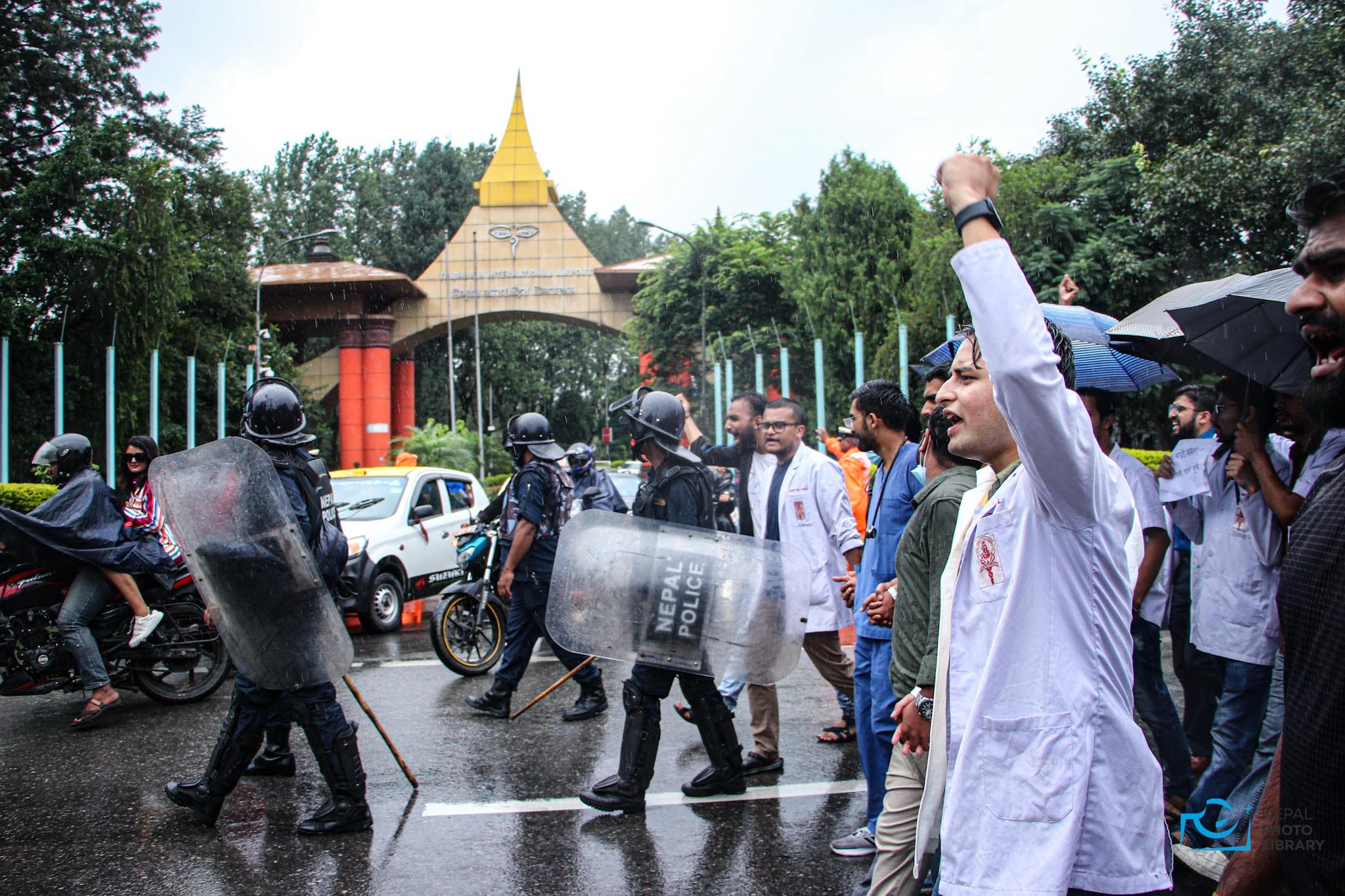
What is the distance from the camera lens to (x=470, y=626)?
7.85 metres

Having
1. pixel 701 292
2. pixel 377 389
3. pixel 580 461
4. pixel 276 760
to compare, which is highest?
pixel 701 292

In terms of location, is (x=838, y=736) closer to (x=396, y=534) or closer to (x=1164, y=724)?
(x=1164, y=724)

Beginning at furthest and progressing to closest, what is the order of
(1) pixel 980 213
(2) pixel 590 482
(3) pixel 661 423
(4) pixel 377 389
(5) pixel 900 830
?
(4) pixel 377 389, (2) pixel 590 482, (3) pixel 661 423, (5) pixel 900 830, (1) pixel 980 213

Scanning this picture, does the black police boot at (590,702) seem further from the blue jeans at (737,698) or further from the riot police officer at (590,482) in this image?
the riot police officer at (590,482)

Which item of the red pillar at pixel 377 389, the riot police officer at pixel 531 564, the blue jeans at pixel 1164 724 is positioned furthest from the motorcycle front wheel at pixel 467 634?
the red pillar at pixel 377 389

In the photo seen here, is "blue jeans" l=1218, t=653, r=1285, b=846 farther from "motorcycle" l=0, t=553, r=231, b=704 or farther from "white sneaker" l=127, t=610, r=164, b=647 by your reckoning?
"white sneaker" l=127, t=610, r=164, b=647

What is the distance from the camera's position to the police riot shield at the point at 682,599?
14.7ft

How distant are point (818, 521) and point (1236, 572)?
1937 millimetres

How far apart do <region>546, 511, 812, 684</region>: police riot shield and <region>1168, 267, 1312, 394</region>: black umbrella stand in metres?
1.84

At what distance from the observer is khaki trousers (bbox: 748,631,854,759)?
5.29m

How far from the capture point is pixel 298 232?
52438 mm

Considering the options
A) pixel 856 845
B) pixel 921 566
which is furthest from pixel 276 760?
pixel 921 566

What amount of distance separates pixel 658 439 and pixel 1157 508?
7.35 feet

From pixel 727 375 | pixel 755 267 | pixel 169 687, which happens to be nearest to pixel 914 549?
pixel 169 687
